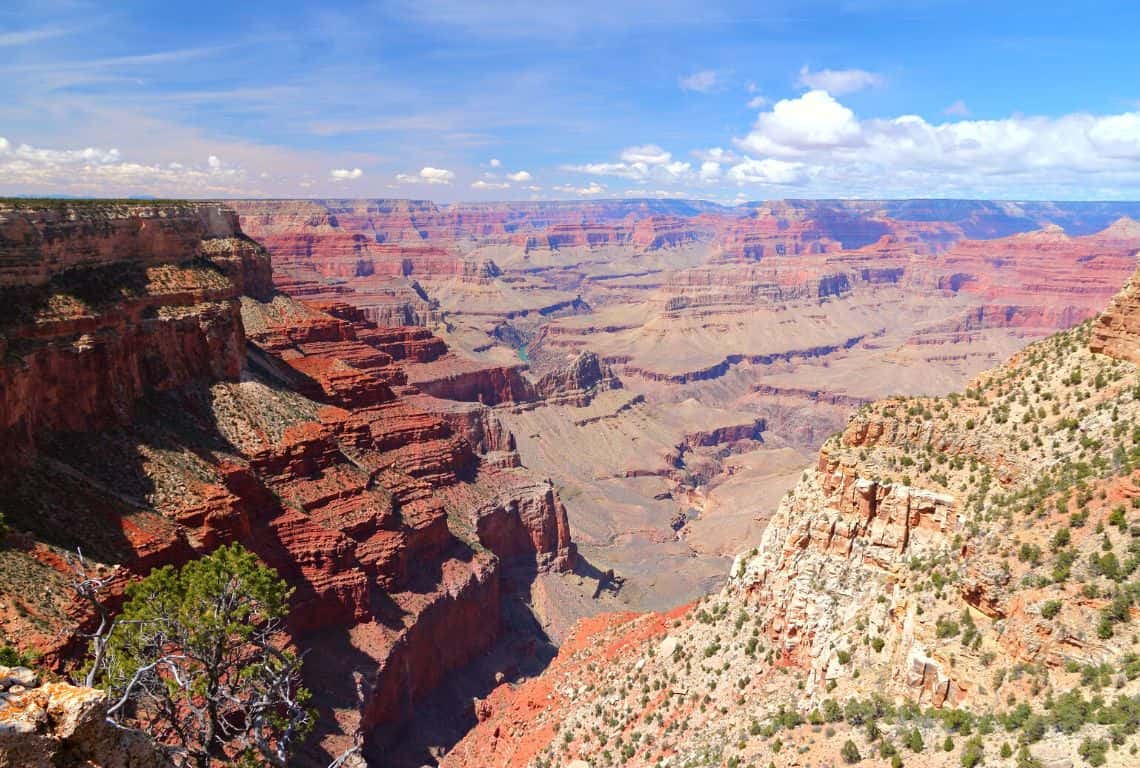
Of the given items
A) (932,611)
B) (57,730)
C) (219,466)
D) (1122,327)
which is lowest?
(219,466)

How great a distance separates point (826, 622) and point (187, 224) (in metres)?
51.0

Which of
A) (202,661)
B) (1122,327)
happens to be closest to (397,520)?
(202,661)

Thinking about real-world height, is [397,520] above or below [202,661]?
below

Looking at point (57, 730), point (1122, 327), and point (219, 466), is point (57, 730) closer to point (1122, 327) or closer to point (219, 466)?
point (1122, 327)

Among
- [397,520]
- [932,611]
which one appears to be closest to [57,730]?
[932,611]

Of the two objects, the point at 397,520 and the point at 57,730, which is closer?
the point at 57,730

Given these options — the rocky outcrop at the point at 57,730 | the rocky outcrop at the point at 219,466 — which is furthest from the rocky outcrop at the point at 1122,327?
the rocky outcrop at the point at 219,466

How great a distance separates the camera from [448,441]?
6950cm

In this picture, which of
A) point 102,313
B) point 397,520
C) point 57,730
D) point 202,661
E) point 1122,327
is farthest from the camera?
point 397,520

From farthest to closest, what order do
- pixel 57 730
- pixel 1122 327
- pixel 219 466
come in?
pixel 219 466
pixel 1122 327
pixel 57 730

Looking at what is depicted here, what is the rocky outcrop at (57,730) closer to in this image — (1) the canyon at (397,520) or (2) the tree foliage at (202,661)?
(2) the tree foliage at (202,661)

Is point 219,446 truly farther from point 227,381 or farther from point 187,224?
point 187,224

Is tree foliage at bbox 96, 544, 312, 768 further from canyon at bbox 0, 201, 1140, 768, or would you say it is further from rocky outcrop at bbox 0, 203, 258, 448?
rocky outcrop at bbox 0, 203, 258, 448

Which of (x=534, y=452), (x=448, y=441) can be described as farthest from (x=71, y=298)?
(x=534, y=452)
